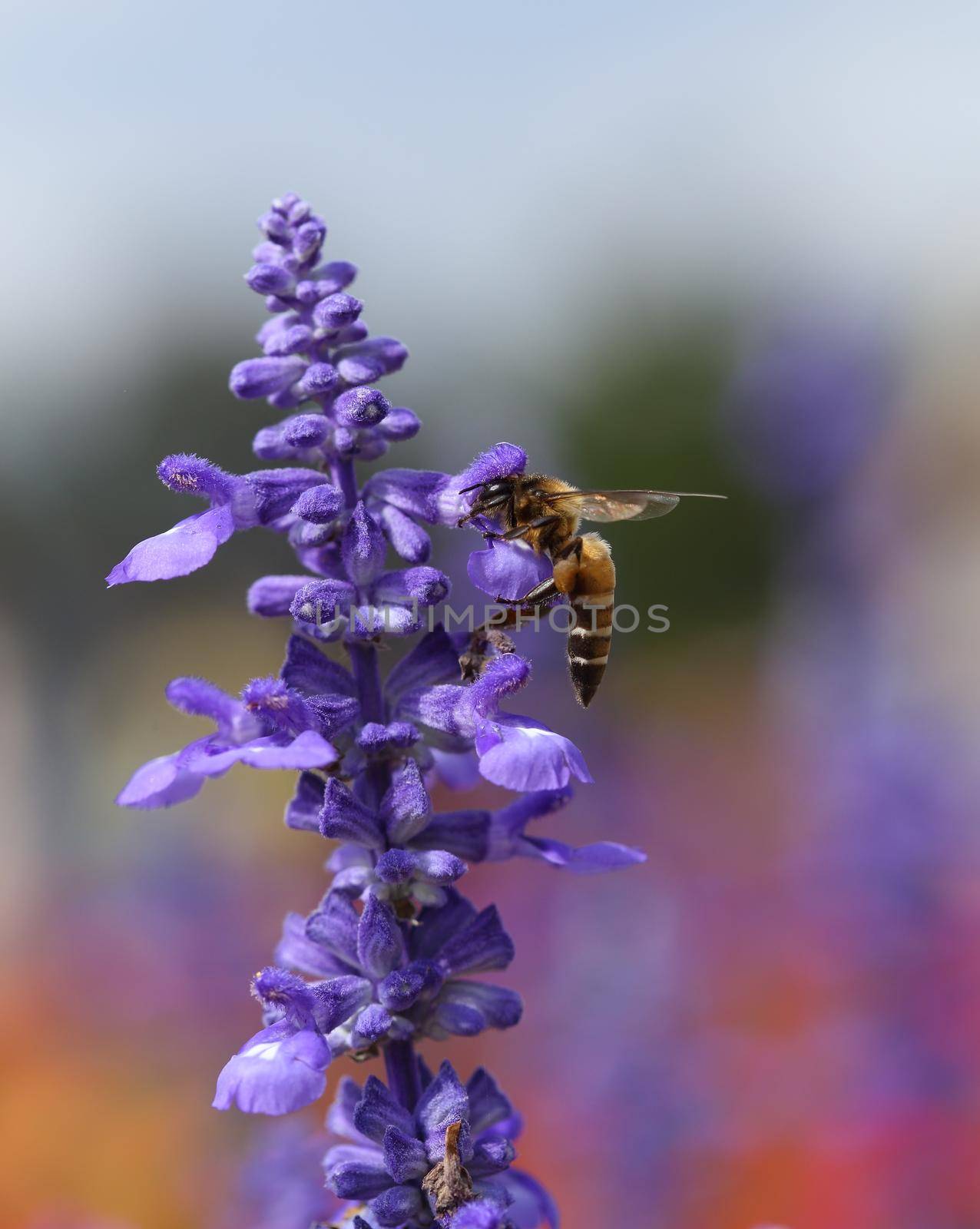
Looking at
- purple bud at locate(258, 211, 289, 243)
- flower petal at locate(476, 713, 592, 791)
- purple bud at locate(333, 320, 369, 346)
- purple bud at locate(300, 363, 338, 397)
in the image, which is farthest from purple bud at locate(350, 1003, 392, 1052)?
purple bud at locate(258, 211, 289, 243)

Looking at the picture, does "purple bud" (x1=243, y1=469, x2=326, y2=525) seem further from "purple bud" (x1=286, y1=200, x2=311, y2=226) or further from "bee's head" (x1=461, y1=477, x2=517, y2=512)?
"purple bud" (x1=286, y1=200, x2=311, y2=226)

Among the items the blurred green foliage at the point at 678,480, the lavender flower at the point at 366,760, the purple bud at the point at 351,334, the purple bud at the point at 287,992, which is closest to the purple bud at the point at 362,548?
the lavender flower at the point at 366,760

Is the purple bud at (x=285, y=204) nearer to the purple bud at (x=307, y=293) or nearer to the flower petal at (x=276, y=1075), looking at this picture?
the purple bud at (x=307, y=293)

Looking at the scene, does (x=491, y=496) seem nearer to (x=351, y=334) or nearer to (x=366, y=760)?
(x=351, y=334)

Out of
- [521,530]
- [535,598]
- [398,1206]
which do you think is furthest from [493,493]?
[398,1206]

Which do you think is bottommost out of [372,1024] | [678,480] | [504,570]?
[678,480]

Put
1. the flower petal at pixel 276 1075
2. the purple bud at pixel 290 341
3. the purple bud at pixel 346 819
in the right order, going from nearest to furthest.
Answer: the flower petal at pixel 276 1075 < the purple bud at pixel 346 819 < the purple bud at pixel 290 341
